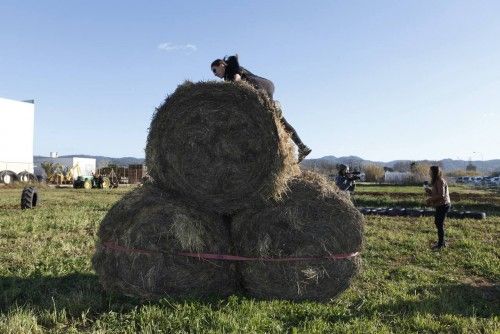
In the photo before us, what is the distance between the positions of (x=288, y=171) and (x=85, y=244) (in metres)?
5.67

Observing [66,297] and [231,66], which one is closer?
[66,297]

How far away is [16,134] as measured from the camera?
63625mm

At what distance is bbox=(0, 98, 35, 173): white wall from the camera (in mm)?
61688

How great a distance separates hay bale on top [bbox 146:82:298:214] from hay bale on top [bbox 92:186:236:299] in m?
0.34

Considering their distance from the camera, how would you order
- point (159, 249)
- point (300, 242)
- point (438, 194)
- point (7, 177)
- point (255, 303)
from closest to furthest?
point (255, 303)
point (159, 249)
point (300, 242)
point (438, 194)
point (7, 177)

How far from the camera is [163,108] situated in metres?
6.46

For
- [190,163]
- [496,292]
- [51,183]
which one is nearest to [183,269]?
[190,163]

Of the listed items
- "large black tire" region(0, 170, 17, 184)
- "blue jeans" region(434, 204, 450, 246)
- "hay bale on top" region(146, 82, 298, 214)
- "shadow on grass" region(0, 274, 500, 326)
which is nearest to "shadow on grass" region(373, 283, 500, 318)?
"shadow on grass" region(0, 274, 500, 326)

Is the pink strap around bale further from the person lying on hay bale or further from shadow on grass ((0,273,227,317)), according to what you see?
the person lying on hay bale

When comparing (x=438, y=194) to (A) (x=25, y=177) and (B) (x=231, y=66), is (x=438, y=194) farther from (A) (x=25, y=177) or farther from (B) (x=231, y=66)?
(A) (x=25, y=177)

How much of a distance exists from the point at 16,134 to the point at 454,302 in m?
66.0

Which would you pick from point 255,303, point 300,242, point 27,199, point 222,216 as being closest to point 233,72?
point 222,216

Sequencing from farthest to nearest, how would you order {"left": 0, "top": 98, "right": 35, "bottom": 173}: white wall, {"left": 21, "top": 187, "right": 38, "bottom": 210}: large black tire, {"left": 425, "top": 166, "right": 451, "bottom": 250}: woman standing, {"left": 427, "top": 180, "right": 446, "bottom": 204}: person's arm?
{"left": 0, "top": 98, "right": 35, "bottom": 173}: white wall → {"left": 21, "top": 187, "right": 38, "bottom": 210}: large black tire → {"left": 427, "top": 180, "right": 446, "bottom": 204}: person's arm → {"left": 425, "top": 166, "right": 451, "bottom": 250}: woman standing

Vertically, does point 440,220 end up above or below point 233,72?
below
